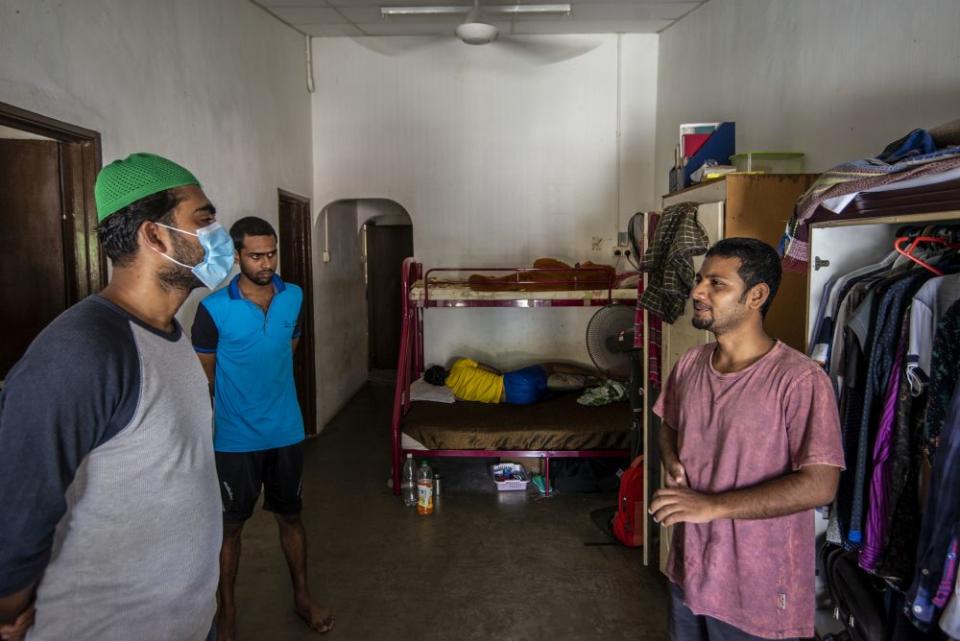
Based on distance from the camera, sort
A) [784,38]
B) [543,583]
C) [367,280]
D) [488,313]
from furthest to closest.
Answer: [367,280] < [488,313] < [784,38] < [543,583]

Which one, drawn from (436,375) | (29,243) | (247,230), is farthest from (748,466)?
(436,375)

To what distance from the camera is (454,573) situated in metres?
3.37

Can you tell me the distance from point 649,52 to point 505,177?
1.69 meters

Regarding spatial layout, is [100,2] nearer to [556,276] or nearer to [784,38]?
[556,276]

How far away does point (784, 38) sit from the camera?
3.56 m

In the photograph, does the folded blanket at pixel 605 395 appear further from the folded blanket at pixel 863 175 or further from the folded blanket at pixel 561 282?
the folded blanket at pixel 863 175

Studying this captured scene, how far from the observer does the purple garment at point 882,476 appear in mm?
1656

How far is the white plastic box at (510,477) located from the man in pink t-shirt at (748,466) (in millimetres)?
2852

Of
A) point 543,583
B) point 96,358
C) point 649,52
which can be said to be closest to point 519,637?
point 543,583

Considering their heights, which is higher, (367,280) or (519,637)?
(367,280)

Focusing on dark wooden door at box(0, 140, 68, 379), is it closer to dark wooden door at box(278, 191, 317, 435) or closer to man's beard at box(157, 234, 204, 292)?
man's beard at box(157, 234, 204, 292)

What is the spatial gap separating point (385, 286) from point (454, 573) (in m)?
5.80

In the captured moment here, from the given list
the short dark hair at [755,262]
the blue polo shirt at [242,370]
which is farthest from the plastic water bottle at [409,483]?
the short dark hair at [755,262]

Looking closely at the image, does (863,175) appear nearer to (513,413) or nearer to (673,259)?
(673,259)
